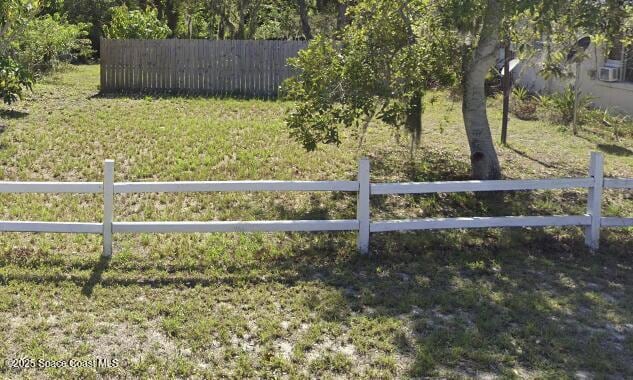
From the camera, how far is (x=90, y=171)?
36.0 feet

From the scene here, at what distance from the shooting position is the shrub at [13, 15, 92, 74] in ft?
62.9

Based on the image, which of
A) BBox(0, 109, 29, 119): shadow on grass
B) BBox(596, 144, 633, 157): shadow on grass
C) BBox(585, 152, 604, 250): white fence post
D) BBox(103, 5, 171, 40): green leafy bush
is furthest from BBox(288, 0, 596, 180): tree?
BBox(103, 5, 171, 40): green leafy bush

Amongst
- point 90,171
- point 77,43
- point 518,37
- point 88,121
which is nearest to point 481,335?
point 518,37

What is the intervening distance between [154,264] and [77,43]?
70.7 feet

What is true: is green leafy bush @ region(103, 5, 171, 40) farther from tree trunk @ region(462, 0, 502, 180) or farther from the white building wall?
tree trunk @ region(462, 0, 502, 180)

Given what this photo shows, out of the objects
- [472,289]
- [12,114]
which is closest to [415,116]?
[472,289]

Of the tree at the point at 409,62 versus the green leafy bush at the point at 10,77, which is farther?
the green leafy bush at the point at 10,77

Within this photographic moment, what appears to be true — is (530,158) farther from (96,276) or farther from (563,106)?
(96,276)

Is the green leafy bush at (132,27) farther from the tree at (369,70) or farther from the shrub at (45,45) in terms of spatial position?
the tree at (369,70)

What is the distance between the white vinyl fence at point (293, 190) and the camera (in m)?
7.35

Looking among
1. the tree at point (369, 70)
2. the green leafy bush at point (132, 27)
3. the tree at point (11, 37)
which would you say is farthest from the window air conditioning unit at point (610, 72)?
the tree at point (11, 37)

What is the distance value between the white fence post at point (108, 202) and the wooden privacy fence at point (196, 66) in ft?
39.2

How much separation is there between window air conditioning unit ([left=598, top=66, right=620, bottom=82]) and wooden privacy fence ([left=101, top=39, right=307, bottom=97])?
24.0 feet

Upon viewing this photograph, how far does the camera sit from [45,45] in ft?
71.0
